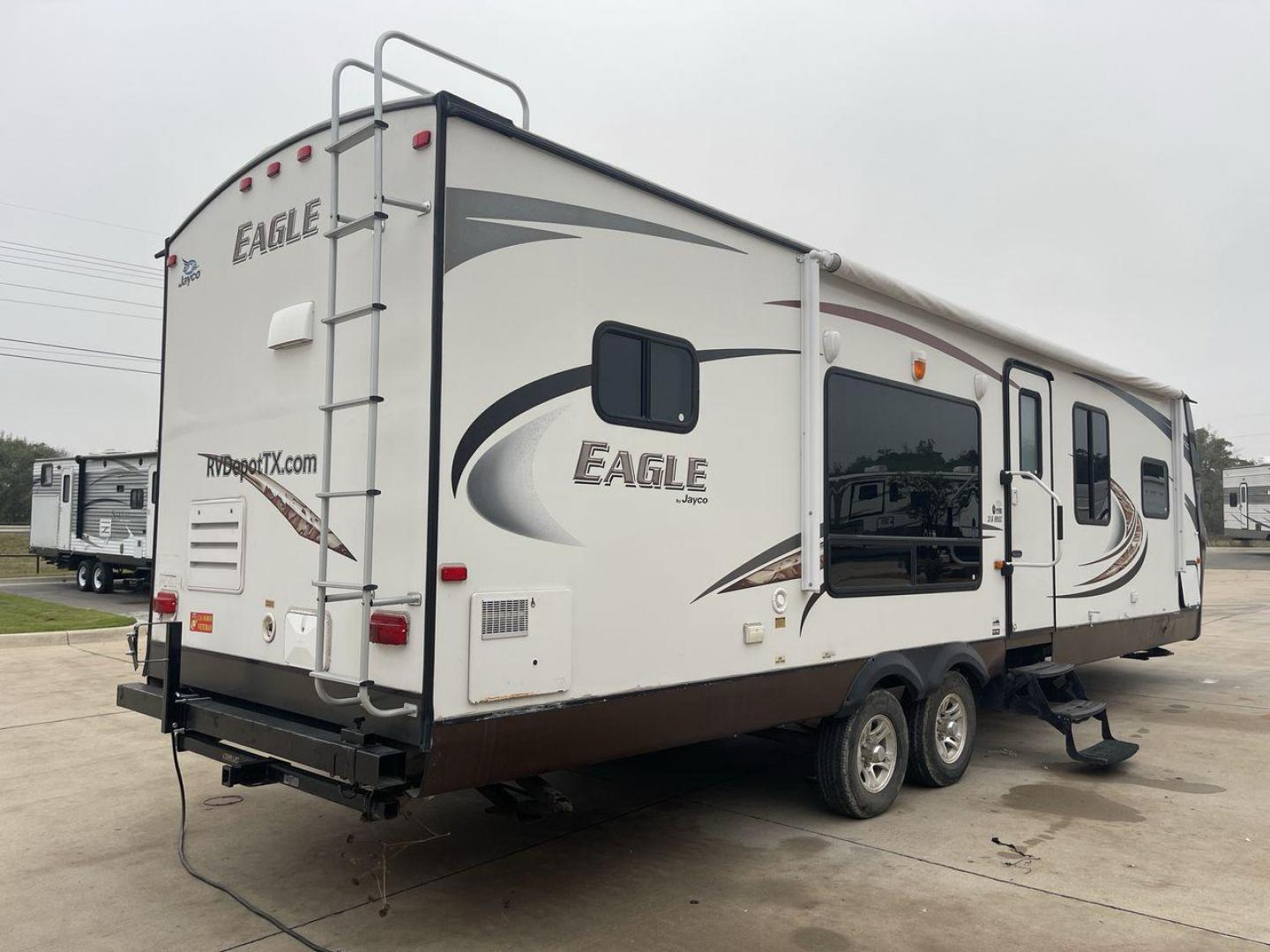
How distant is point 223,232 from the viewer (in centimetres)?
509

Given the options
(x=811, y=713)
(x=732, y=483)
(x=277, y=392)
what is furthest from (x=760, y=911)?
(x=277, y=392)

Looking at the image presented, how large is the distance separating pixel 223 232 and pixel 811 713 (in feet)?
12.9

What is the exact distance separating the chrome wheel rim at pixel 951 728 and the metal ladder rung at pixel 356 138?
15.8 ft

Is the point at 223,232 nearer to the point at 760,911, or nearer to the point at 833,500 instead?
the point at 833,500

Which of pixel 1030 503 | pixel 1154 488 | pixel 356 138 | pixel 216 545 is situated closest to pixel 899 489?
pixel 1030 503

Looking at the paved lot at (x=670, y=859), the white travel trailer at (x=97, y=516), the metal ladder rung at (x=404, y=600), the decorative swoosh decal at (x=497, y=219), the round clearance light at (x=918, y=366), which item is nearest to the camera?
the metal ladder rung at (x=404, y=600)

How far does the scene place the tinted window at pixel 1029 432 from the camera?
734 cm

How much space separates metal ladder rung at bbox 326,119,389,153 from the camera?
3707 millimetres

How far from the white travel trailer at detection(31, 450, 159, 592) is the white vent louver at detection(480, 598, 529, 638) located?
16.1 meters

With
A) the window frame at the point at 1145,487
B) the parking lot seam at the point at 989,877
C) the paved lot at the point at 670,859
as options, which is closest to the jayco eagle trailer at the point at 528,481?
the parking lot seam at the point at 989,877

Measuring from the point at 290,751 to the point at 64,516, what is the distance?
20.5m

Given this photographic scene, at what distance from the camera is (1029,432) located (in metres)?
7.45

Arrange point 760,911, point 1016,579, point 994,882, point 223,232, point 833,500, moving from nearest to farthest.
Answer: point 760,911, point 994,882, point 223,232, point 833,500, point 1016,579

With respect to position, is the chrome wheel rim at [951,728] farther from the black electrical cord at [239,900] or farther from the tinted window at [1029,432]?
the black electrical cord at [239,900]
